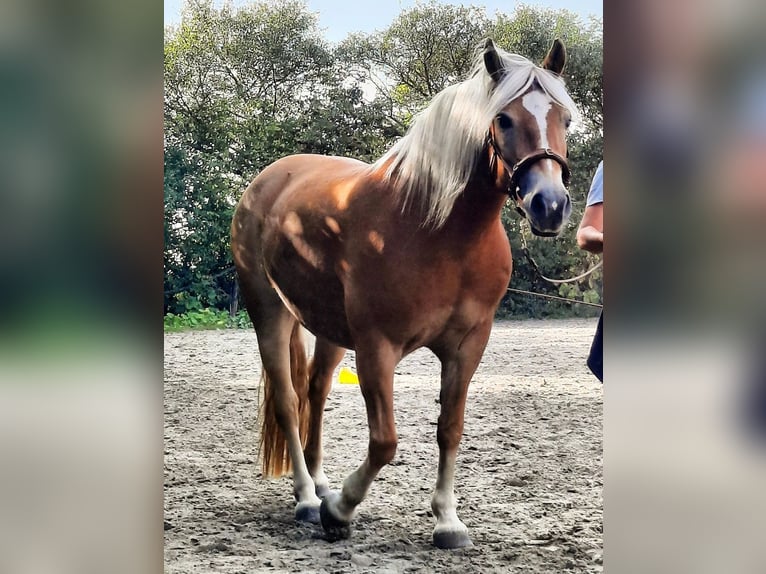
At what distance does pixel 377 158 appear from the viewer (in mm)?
3033

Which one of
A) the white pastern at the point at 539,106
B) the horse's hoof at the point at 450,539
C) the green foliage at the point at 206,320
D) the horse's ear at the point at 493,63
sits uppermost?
the horse's ear at the point at 493,63

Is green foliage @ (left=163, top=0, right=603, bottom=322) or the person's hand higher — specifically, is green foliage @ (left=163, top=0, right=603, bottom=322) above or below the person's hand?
above

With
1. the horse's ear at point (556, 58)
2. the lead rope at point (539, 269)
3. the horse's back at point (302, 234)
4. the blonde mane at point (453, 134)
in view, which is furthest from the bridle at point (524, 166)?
the horse's back at point (302, 234)

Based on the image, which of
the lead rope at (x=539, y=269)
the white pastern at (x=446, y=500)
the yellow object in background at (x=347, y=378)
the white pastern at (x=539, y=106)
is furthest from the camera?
the yellow object in background at (x=347, y=378)

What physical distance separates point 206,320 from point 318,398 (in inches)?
24.8

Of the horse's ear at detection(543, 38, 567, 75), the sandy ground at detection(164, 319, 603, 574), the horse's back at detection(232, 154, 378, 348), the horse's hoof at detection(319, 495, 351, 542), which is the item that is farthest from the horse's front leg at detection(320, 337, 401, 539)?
the horse's ear at detection(543, 38, 567, 75)

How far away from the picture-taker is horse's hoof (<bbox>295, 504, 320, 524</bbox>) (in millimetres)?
2918

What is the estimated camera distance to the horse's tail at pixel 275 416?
3.04 metres

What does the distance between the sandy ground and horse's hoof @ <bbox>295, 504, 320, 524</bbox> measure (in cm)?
4

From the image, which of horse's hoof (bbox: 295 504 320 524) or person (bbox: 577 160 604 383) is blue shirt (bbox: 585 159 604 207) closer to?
person (bbox: 577 160 604 383)

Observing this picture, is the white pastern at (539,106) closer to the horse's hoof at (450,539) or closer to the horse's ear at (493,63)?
the horse's ear at (493,63)

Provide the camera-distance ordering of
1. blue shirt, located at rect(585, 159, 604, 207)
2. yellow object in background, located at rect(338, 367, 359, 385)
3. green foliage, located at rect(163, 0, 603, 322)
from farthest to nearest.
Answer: yellow object in background, located at rect(338, 367, 359, 385), green foliage, located at rect(163, 0, 603, 322), blue shirt, located at rect(585, 159, 604, 207)

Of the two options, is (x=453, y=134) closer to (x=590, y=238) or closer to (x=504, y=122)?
(x=504, y=122)

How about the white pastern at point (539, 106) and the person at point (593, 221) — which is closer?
the white pastern at point (539, 106)
